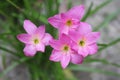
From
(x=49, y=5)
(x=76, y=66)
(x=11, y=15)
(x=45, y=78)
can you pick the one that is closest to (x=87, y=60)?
(x=76, y=66)

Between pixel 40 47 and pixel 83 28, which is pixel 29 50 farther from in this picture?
pixel 83 28

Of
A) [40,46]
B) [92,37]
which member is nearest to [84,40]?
[92,37]

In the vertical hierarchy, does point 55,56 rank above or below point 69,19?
below

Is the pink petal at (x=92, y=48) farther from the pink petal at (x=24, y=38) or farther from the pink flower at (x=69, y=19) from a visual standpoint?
the pink petal at (x=24, y=38)

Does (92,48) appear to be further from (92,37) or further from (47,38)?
(47,38)

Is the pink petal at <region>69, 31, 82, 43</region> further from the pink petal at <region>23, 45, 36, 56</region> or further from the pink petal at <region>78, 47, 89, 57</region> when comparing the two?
the pink petal at <region>23, 45, 36, 56</region>

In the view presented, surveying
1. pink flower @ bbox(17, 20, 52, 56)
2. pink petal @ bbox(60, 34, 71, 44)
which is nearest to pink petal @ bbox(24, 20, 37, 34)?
pink flower @ bbox(17, 20, 52, 56)

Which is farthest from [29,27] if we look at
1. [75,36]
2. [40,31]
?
[75,36]
